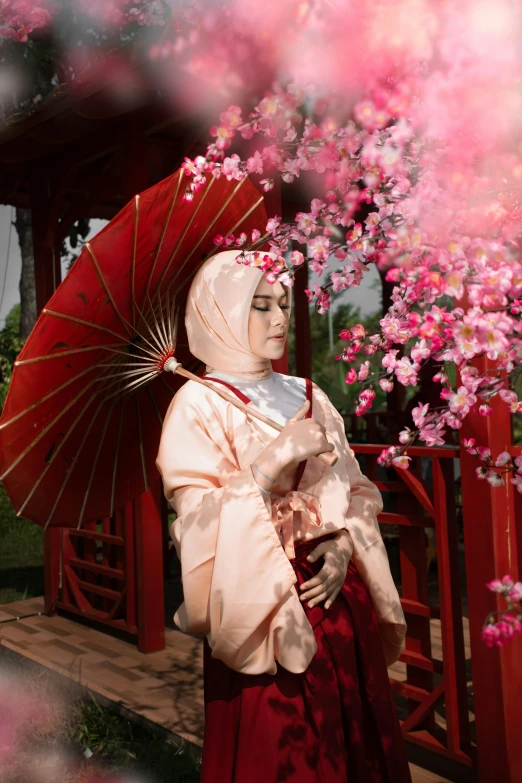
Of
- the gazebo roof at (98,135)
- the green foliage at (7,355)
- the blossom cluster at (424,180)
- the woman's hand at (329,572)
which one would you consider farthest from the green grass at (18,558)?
the blossom cluster at (424,180)

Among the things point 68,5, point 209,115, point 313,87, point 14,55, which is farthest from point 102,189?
point 14,55

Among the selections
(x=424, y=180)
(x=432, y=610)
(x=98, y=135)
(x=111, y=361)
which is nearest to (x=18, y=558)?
(x=98, y=135)

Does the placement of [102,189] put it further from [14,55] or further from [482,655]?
[14,55]

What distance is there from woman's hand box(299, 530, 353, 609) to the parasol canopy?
2.36ft

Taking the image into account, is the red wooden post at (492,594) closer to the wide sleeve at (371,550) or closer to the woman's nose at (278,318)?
the wide sleeve at (371,550)

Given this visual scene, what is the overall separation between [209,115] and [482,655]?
2.68 m

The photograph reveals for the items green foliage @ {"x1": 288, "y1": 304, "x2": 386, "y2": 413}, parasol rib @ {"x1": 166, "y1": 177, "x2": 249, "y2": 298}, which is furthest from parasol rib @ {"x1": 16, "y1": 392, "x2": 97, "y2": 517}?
green foliage @ {"x1": 288, "y1": 304, "x2": 386, "y2": 413}

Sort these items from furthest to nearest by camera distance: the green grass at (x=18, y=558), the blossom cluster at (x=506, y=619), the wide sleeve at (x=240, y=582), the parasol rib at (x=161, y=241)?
1. the green grass at (x=18, y=558)
2. the parasol rib at (x=161, y=241)
3. the wide sleeve at (x=240, y=582)
4. the blossom cluster at (x=506, y=619)

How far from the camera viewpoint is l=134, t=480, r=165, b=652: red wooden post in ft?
13.0

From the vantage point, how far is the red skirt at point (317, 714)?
1.76 meters

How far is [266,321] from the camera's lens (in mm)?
2037

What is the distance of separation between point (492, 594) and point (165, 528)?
11.9ft

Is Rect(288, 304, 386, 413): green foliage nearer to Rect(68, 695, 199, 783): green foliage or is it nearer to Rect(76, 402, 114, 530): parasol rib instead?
Rect(68, 695, 199, 783): green foliage

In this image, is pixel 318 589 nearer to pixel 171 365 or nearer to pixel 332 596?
pixel 332 596
